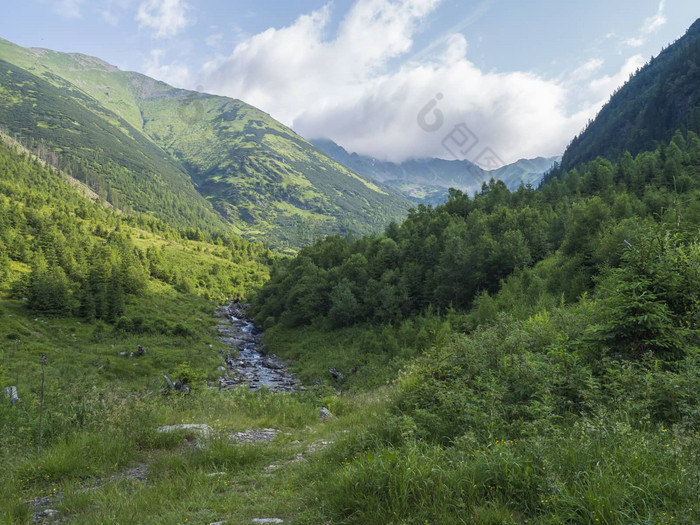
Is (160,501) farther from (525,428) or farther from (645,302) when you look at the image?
(645,302)

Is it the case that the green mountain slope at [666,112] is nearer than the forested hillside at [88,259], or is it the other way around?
the forested hillside at [88,259]

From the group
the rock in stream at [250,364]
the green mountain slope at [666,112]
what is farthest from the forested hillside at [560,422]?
the green mountain slope at [666,112]

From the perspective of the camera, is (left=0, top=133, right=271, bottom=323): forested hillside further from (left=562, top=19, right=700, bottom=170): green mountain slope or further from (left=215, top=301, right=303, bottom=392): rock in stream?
(left=562, top=19, right=700, bottom=170): green mountain slope

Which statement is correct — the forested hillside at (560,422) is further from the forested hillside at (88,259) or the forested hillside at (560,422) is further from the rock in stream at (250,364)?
the forested hillside at (88,259)

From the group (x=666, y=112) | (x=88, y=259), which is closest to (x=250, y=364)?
(x=88, y=259)

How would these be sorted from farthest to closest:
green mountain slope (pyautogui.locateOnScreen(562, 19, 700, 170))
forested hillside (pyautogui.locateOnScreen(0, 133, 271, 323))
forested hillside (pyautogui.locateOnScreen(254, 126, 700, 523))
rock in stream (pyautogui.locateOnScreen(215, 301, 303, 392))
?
green mountain slope (pyautogui.locateOnScreen(562, 19, 700, 170)) < forested hillside (pyautogui.locateOnScreen(0, 133, 271, 323)) < rock in stream (pyautogui.locateOnScreen(215, 301, 303, 392)) < forested hillside (pyautogui.locateOnScreen(254, 126, 700, 523))

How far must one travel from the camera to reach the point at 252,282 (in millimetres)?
150875

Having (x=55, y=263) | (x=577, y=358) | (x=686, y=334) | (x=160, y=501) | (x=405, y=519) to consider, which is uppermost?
(x=55, y=263)

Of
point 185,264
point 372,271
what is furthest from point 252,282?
point 372,271

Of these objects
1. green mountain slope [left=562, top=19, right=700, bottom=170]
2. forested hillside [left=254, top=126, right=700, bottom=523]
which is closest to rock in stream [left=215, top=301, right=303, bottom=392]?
forested hillside [left=254, top=126, right=700, bottom=523]

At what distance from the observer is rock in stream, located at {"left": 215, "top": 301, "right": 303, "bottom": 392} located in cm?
3681

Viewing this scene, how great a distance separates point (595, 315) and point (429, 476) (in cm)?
860

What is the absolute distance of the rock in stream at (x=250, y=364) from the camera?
121 feet

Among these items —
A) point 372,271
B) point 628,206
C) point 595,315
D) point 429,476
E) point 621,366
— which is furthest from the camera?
point 372,271
